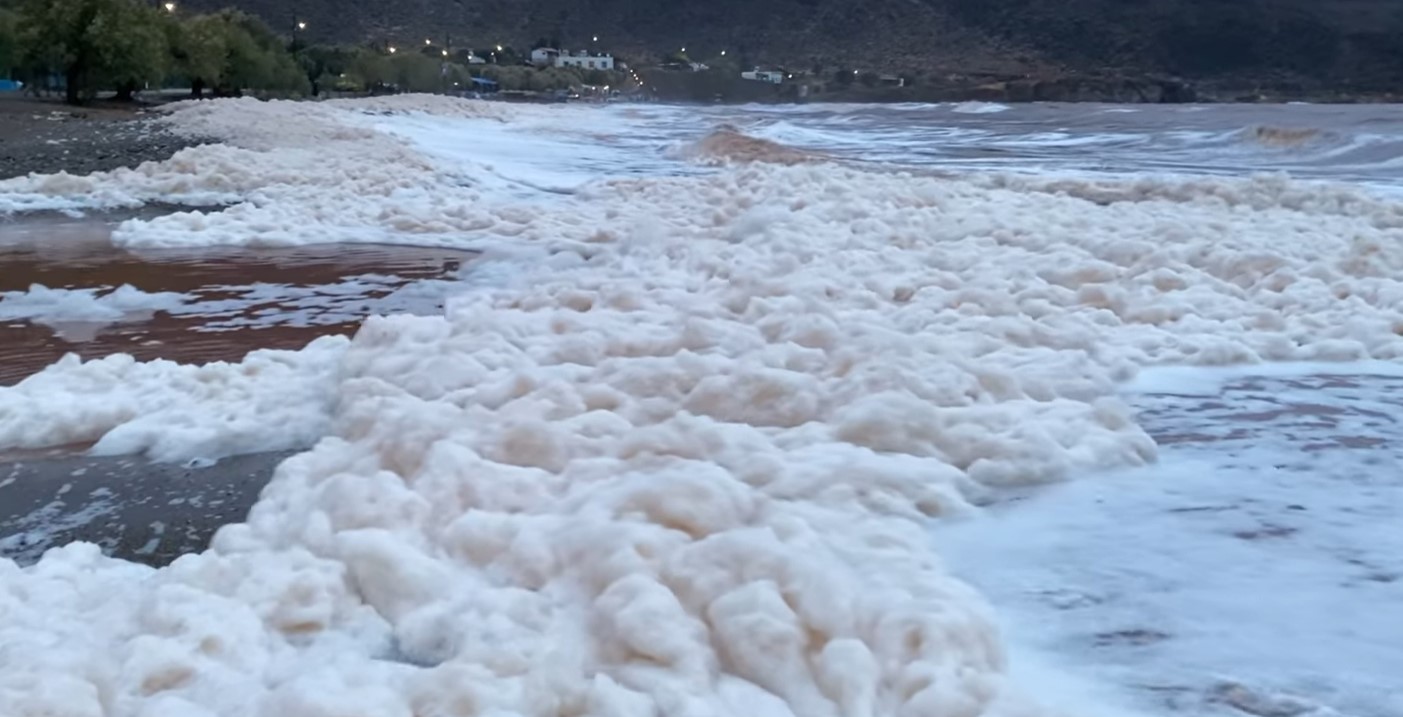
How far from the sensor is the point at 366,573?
255cm

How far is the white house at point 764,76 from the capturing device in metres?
128

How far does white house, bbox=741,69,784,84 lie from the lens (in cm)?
12781

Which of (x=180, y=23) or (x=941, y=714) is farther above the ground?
(x=180, y=23)

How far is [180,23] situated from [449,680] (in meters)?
42.6

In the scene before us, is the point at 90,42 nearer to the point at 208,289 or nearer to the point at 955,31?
the point at 208,289

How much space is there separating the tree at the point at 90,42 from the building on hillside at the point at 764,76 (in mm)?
97055

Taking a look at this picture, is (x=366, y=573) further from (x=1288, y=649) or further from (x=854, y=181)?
(x=854, y=181)

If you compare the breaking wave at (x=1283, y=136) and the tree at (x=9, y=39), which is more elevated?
the tree at (x=9, y=39)

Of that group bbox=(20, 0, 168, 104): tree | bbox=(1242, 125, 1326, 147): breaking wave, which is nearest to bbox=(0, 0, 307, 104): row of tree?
bbox=(20, 0, 168, 104): tree

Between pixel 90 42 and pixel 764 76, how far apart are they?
10603 cm

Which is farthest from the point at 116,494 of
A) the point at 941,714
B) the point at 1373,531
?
the point at 1373,531

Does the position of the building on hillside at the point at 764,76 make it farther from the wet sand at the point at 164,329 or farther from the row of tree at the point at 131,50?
the wet sand at the point at 164,329

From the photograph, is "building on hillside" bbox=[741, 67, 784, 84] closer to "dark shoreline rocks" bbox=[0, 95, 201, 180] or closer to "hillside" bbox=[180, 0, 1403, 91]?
"hillside" bbox=[180, 0, 1403, 91]

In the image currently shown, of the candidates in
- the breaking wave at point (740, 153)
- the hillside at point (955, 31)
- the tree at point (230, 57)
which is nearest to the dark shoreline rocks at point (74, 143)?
the breaking wave at point (740, 153)
